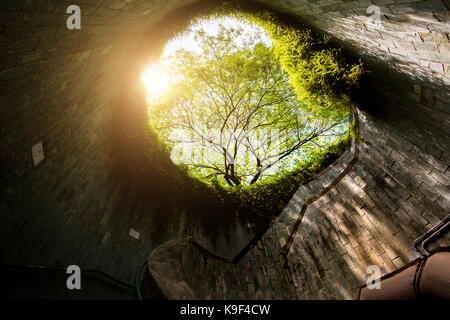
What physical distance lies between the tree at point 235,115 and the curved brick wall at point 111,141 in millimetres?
3700

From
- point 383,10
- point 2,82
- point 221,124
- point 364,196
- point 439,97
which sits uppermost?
point 383,10

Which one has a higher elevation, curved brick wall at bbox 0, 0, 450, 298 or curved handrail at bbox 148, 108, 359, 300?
curved brick wall at bbox 0, 0, 450, 298

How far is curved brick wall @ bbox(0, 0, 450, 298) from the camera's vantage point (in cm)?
266

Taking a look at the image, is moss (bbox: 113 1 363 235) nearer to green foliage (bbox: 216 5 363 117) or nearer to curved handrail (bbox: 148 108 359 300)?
green foliage (bbox: 216 5 363 117)

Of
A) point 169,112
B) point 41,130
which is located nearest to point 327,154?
point 169,112

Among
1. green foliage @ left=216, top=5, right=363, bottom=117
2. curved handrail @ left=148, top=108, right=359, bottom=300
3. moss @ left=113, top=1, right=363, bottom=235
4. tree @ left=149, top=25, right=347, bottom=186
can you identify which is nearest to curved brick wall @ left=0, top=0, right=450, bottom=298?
curved handrail @ left=148, top=108, right=359, bottom=300

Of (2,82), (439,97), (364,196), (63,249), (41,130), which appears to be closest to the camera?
(2,82)

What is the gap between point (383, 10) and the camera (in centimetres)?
284

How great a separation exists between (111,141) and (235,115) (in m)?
7.07

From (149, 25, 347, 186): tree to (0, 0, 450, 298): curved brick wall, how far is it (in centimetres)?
370

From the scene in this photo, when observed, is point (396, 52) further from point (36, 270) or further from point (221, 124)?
point (221, 124)

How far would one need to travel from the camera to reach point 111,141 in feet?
18.8

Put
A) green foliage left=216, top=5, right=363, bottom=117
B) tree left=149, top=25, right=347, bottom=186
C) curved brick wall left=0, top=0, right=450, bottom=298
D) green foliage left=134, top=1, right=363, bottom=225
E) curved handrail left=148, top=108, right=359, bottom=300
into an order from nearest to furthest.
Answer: curved brick wall left=0, top=0, right=450, bottom=298 → curved handrail left=148, top=108, right=359, bottom=300 → green foliage left=216, top=5, right=363, bottom=117 → green foliage left=134, top=1, right=363, bottom=225 → tree left=149, top=25, right=347, bottom=186
